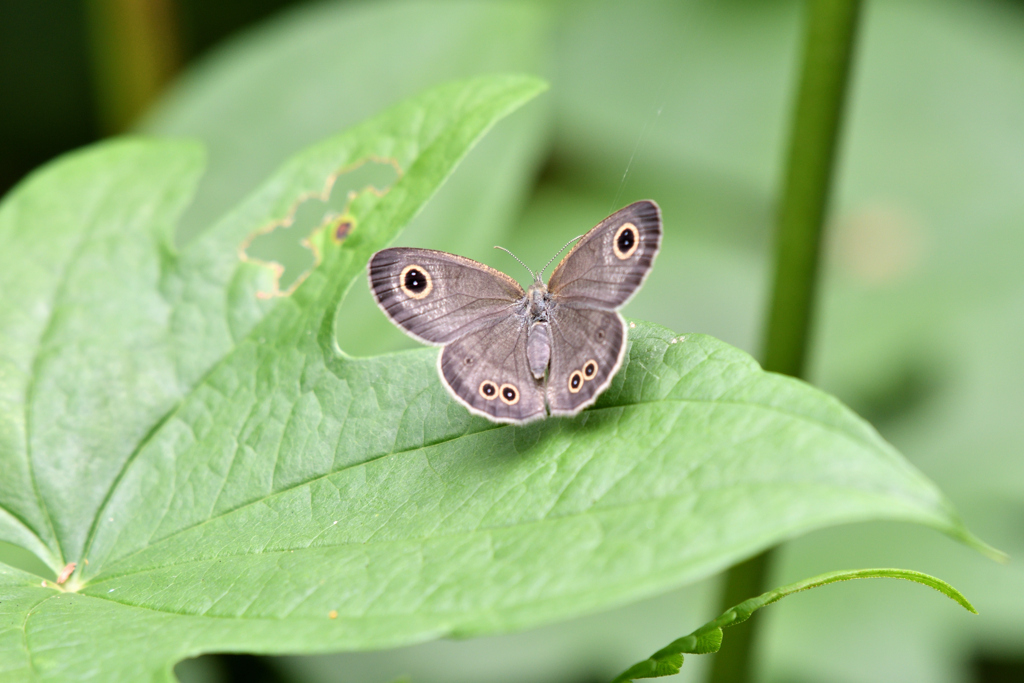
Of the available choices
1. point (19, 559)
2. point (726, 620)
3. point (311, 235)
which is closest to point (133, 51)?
point (19, 559)

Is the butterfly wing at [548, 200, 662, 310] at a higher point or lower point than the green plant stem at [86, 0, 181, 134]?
higher

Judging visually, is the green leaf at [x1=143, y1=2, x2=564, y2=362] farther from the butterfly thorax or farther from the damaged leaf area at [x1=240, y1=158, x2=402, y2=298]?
the butterfly thorax

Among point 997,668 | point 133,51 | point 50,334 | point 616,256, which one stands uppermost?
point 616,256

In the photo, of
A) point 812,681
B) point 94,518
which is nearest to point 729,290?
point 812,681

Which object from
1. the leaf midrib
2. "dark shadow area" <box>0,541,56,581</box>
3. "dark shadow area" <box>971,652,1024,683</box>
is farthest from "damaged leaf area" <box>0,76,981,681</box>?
"dark shadow area" <box>971,652,1024,683</box>

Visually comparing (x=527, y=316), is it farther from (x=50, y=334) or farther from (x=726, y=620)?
(x=50, y=334)

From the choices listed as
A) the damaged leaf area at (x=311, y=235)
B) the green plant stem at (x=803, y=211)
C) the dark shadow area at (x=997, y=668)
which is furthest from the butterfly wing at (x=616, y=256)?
the dark shadow area at (x=997, y=668)

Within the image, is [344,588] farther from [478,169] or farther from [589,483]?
[478,169]
